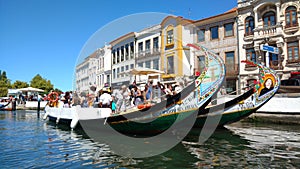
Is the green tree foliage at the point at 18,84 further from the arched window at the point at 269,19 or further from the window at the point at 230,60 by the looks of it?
the arched window at the point at 269,19

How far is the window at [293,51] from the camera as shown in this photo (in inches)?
770

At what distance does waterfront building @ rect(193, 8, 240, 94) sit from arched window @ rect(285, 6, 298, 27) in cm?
435

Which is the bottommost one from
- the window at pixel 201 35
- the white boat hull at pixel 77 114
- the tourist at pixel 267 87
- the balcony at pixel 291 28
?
the white boat hull at pixel 77 114

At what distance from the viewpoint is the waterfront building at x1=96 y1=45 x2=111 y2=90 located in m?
11.1

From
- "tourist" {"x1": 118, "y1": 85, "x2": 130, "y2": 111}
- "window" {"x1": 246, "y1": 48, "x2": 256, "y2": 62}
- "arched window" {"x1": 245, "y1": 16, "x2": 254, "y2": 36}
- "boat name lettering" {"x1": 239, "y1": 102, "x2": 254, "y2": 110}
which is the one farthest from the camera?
Result: "arched window" {"x1": 245, "y1": 16, "x2": 254, "y2": 36}

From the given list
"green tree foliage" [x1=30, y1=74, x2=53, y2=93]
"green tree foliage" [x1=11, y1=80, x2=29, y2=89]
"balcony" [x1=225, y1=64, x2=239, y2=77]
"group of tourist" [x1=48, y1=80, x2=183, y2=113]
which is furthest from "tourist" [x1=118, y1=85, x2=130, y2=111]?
"green tree foliage" [x1=11, y1=80, x2=29, y2=89]

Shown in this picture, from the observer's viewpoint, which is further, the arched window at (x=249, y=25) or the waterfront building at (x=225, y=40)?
the waterfront building at (x=225, y=40)

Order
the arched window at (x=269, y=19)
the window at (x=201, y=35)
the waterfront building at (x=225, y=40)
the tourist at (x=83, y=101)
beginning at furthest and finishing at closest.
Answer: the window at (x=201, y=35), the waterfront building at (x=225, y=40), the arched window at (x=269, y=19), the tourist at (x=83, y=101)

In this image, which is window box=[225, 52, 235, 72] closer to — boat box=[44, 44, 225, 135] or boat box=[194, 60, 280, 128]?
boat box=[194, 60, 280, 128]

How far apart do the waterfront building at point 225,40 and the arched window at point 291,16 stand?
14.3ft

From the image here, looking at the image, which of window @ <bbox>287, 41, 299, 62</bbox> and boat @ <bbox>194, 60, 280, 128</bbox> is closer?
boat @ <bbox>194, 60, 280, 128</bbox>

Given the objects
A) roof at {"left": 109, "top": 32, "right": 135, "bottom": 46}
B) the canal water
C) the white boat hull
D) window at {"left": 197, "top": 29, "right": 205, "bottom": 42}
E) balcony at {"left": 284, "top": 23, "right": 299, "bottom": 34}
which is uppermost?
window at {"left": 197, "top": 29, "right": 205, "bottom": 42}

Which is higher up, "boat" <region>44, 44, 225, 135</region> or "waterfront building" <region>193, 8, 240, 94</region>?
"waterfront building" <region>193, 8, 240, 94</region>

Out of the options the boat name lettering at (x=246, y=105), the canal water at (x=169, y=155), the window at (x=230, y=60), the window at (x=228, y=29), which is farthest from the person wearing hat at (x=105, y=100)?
the window at (x=228, y=29)
